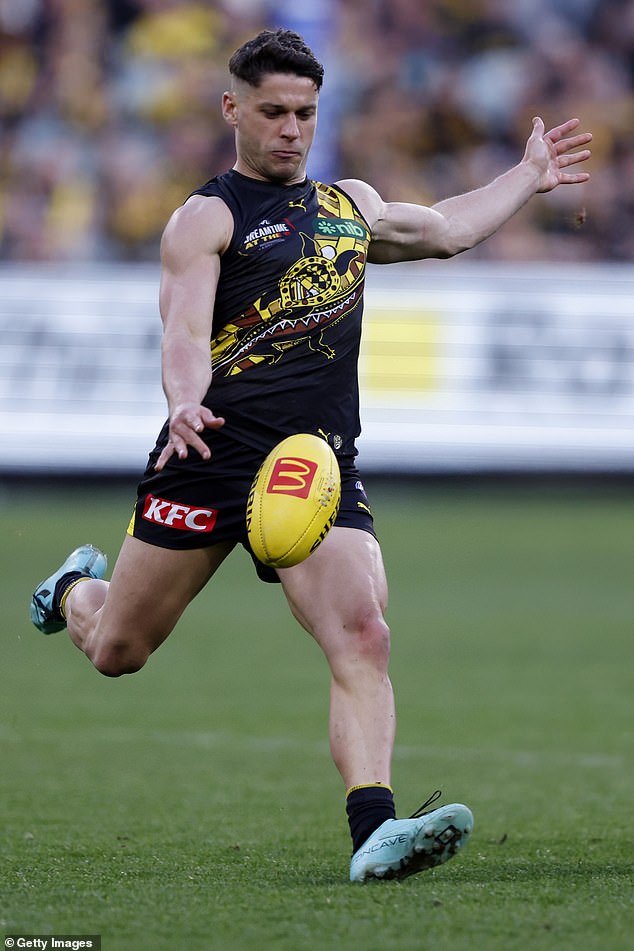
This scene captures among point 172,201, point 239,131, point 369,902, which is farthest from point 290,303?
point 172,201

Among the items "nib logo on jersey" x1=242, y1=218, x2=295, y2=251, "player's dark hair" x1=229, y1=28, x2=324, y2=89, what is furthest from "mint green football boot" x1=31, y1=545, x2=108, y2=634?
"player's dark hair" x1=229, y1=28, x2=324, y2=89

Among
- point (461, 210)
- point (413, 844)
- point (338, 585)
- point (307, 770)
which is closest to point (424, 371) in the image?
point (307, 770)

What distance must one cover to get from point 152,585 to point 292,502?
2.61 feet

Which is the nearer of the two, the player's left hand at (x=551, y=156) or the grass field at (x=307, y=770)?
the grass field at (x=307, y=770)

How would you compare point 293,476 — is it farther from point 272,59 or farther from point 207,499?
point 272,59

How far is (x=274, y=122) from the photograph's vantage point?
5066 millimetres

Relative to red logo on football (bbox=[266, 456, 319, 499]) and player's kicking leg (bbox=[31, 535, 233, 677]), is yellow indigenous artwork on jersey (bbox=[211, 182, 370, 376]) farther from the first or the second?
player's kicking leg (bbox=[31, 535, 233, 677])

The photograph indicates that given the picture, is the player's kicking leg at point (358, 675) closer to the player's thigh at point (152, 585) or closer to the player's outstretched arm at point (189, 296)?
the player's thigh at point (152, 585)

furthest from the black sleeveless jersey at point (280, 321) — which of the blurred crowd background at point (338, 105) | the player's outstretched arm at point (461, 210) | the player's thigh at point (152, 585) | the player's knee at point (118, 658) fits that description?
the blurred crowd background at point (338, 105)

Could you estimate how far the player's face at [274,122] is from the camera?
5.04 m

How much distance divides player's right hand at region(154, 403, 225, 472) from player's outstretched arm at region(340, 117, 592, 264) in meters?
1.17

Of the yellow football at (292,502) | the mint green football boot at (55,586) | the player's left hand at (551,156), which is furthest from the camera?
the mint green football boot at (55,586)

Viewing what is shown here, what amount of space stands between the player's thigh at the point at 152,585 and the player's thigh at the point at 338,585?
30 cm

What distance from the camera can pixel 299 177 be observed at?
529 centimetres
